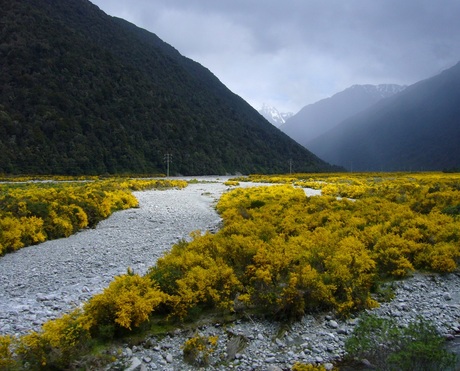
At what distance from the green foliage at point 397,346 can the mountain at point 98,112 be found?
214ft

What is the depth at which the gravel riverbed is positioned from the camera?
629cm

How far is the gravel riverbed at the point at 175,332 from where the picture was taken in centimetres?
629

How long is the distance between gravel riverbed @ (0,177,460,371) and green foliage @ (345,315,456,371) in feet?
1.14

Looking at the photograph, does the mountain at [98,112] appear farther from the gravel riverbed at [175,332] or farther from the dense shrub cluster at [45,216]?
the gravel riverbed at [175,332]

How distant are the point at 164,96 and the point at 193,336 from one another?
112 metres

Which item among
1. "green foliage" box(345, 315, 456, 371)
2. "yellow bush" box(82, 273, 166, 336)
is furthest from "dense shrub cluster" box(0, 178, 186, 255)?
"green foliage" box(345, 315, 456, 371)

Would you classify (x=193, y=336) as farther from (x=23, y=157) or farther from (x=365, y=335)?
(x=23, y=157)

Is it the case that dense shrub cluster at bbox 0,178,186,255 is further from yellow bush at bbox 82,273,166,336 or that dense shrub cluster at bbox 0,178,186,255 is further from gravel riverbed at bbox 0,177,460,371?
yellow bush at bbox 82,273,166,336

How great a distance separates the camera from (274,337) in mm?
6934

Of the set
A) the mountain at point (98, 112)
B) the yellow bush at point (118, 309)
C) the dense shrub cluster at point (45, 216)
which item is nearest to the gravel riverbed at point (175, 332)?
the yellow bush at point (118, 309)

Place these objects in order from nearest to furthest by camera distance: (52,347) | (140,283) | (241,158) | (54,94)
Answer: (52,347) < (140,283) < (54,94) < (241,158)

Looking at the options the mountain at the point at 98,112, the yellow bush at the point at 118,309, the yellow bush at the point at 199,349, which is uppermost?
the mountain at the point at 98,112

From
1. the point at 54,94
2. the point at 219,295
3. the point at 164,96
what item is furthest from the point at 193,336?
the point at 164,96

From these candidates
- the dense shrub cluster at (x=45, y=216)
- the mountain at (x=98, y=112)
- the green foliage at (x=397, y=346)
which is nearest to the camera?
the green foliage at (x=397, y=346)
